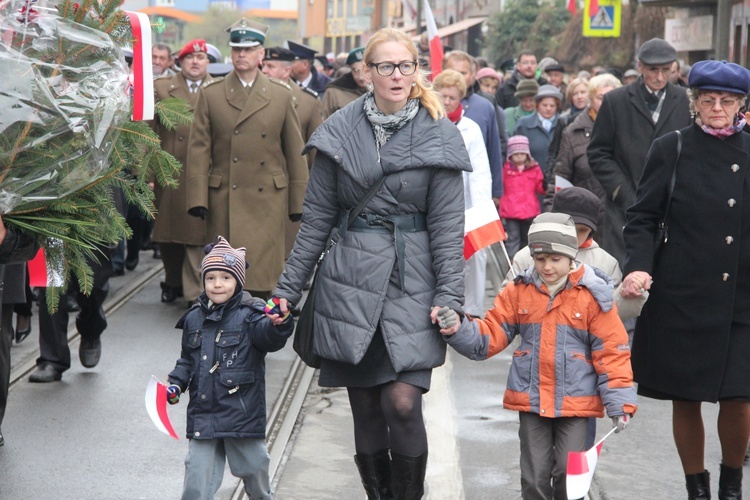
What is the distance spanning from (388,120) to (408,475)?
1365 mm

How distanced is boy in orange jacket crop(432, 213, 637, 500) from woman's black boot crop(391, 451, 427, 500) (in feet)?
1.30

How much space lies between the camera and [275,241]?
1019cm

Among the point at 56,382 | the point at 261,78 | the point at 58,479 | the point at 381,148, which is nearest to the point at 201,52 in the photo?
the point at 261,78

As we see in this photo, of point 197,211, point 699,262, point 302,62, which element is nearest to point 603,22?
point 302,62

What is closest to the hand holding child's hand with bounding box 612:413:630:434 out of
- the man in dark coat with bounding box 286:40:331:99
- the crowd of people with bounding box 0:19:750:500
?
the crowd of people with bounding box 0:19:750:500

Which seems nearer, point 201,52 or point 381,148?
→ point 381,148

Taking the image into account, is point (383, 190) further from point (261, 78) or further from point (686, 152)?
point (261, 78)

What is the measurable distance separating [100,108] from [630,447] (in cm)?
336

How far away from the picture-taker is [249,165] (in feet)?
32.8

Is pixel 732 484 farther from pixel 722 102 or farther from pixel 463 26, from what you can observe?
pixel 463 26

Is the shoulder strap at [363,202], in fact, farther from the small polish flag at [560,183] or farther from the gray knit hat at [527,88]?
the gray knit hat at [527,88]

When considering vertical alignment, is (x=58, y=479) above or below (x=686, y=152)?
below

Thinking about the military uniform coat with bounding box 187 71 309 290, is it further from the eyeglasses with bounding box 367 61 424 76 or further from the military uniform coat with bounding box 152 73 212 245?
the eyeglasses with bounding box 367 61 424 76

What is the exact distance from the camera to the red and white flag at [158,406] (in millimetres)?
4957
